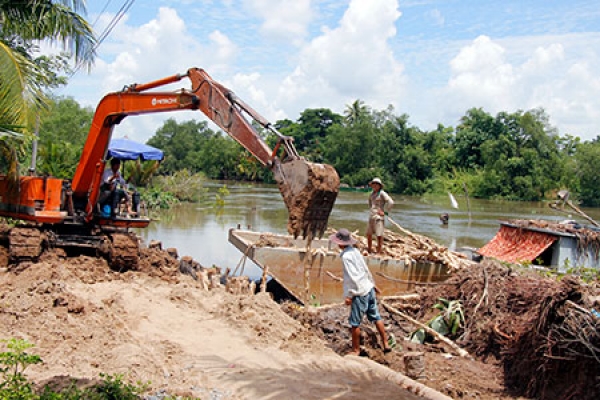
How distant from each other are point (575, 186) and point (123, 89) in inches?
2024

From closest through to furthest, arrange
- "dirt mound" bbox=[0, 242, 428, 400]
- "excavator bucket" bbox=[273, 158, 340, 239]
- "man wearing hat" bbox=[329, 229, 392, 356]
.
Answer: "dirt mound" bbox=[0, 242, 428, 400] < "excavator bucket" bbox=[273, 158, 340, 239] < "man wearing hat" bbox=[329, 229, 392, 356]

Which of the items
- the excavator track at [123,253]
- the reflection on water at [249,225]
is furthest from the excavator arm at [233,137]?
the reflection on water at [249,225]

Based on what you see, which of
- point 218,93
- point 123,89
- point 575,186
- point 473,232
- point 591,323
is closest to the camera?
point 591,323

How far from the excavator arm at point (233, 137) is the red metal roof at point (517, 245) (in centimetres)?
734

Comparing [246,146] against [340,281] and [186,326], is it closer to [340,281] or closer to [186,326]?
[186,326]

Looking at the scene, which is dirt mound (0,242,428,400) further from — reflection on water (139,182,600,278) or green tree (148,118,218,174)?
green tree (148,118,218,174)

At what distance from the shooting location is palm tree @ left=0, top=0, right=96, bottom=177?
10.5m

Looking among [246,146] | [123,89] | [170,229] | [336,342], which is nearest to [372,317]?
[336,342]

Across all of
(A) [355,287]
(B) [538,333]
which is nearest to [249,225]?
(A) [355,287]

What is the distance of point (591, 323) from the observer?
20.4ft

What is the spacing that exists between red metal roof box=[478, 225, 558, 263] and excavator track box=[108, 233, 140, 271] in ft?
27.2

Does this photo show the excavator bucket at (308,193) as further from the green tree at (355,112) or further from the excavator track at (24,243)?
the green tree at (355,112)

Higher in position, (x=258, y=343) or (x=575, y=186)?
(x=575, y=186)

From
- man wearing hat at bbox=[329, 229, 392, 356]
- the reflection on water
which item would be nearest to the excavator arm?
man wearing hat at bbox=[329, 229, 392, 356]
